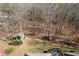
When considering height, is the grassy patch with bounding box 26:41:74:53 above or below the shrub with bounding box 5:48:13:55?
above

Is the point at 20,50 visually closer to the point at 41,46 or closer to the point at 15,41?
the point at 15,41

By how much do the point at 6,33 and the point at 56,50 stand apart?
0.49 metres

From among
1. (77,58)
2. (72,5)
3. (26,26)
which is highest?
(72,5)

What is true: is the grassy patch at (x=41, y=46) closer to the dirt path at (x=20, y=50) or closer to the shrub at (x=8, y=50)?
the dirt path at (x=20, y=50)

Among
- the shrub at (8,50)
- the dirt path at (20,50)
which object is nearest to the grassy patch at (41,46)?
the dirt path at (20,50)

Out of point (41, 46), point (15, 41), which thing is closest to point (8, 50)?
point (15, 41)

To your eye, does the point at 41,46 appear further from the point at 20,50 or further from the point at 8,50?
the point at 8,50

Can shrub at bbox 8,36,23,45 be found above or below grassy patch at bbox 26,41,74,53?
above

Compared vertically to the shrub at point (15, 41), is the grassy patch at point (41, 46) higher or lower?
lower

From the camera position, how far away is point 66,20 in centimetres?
175

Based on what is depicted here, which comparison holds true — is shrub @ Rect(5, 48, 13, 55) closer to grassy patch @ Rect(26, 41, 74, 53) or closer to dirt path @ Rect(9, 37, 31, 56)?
dirt path @ Rect(9, 37, 31, 56)

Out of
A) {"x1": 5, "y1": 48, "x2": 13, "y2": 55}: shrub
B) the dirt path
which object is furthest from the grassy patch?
{"x1": 5, "y1": 48, "x2": 13, "y2": 55}: shrub

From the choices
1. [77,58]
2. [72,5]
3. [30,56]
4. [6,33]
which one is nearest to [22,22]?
[6,33]

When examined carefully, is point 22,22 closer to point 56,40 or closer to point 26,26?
point 26,26
